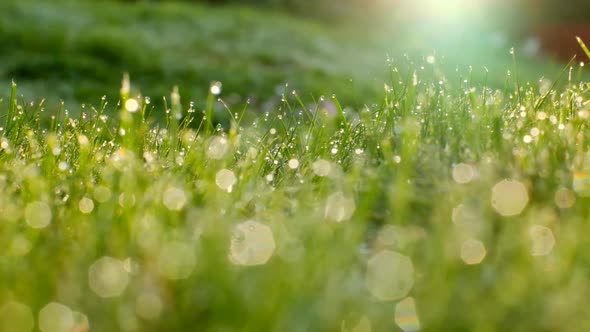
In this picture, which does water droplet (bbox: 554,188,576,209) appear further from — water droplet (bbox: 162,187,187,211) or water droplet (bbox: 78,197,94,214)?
water droplet (bbox: 78,197,94,214)

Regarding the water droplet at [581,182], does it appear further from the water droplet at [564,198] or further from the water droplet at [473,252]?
the water droplet at [473,252]

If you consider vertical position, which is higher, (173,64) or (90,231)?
(173,64)

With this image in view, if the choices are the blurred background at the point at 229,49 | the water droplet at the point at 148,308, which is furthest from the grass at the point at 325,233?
the blurred background at the point at 229,49

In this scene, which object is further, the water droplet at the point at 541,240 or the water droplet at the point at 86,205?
the water droplet at the point at 86,205

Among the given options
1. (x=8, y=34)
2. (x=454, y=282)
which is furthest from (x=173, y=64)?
(x=454, y=282)

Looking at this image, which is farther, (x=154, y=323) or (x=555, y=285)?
(x=555, y=285)

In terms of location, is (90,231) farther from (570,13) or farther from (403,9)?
(570,13)
